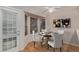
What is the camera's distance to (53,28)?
7.04 feet

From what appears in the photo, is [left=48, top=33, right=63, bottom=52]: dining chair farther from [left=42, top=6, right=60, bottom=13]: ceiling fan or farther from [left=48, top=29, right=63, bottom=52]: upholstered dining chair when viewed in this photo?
[left=42, top=6, right=60, bottom=13]: ceiling fan

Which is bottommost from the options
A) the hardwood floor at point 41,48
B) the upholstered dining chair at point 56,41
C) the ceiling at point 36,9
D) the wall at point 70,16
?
the hardwood floor at point 41,48

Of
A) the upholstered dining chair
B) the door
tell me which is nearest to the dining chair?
the upholstered dining chair

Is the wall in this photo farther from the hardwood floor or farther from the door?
the door

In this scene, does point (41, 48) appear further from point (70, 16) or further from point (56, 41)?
point (70, 16)

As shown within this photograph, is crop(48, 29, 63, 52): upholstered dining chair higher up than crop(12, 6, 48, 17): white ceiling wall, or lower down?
lower down

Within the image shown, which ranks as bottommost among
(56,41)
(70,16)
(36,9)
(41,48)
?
(41,48)

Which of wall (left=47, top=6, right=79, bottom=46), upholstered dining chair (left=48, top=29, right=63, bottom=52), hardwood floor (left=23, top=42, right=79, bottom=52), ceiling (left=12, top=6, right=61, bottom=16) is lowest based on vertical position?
hardwood floor (left=23, top=42, right=79, bottom=52)

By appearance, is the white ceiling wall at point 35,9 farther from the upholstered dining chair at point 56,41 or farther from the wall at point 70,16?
the upholstered dining chair at point 56,41

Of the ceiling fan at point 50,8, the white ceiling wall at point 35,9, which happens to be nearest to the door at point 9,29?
the white ceiling wall at point 35,9

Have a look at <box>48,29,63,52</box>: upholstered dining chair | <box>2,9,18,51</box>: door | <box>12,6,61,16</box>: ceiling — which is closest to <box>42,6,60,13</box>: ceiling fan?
<box>12,6,61,16</box>: ceiling

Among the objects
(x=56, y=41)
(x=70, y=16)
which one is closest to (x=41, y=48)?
(x=56, y=41)

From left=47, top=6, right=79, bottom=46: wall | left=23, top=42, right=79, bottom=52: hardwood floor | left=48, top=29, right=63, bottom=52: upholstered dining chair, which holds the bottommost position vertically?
left=23, top=42, right=79, bottom=52: hardwood floor

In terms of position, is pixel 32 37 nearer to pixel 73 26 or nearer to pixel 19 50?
pixel 19 50
